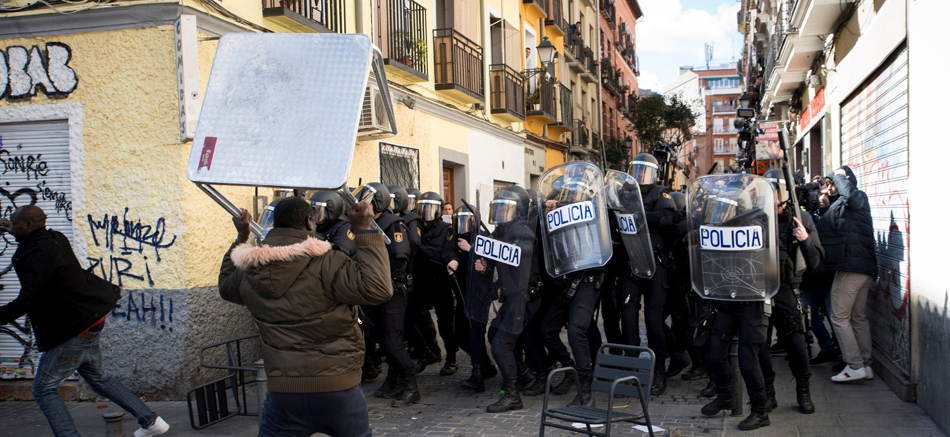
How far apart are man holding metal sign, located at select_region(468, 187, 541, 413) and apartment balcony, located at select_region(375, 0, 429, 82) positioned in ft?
16.5

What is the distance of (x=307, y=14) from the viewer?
8.49 meters

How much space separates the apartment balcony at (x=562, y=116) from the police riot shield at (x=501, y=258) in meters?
14.1

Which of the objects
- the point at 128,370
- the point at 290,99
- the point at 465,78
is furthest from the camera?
the point at 465,78

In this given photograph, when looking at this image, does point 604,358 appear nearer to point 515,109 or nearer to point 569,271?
point 569,271

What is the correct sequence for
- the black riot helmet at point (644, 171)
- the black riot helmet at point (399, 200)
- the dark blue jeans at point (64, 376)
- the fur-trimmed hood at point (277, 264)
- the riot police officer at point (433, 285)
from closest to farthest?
the fur-trimmed hood at point (277, 264) → the dark blue jeans at point (64, 376) → the black riot helmet at point (644, 171) → the riot police officer at point (433, 285) → the black riot helmet at point (399, 200)

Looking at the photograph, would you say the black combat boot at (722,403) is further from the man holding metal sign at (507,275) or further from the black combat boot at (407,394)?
the black combat boot at (407,394)

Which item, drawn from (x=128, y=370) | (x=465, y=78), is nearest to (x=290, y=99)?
(x=128, y=370)

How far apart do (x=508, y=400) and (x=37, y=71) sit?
520 cm

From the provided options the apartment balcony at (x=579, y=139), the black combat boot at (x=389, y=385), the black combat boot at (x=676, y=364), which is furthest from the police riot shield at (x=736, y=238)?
the apartment balcony at (x=579, y=139)

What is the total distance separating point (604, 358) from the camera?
14.4 ft

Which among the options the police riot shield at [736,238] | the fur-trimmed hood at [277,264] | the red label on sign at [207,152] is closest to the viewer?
the red label on sign at [207,152]

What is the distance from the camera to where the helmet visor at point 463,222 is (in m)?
6.46

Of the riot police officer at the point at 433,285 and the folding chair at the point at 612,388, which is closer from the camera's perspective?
the folding chair at the point at 612,388

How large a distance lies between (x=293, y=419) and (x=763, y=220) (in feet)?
11.2
